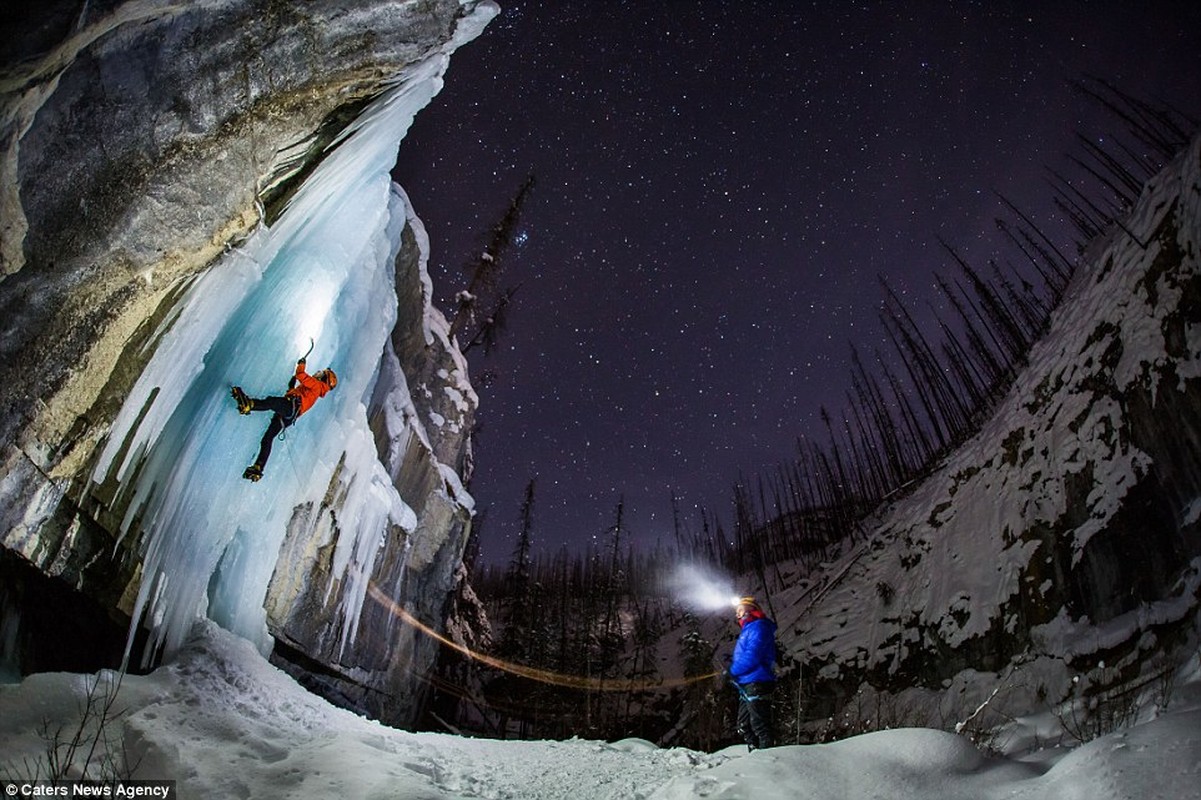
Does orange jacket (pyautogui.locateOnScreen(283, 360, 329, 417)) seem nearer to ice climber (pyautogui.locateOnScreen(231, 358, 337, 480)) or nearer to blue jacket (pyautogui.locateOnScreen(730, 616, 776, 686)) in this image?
ice climber (pyautogui.locateOnScreen(231, 358, 337, 480))

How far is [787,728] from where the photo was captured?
16.2 meters

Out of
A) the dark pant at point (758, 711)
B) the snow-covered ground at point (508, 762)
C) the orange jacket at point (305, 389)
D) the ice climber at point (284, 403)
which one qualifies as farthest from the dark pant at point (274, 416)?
the dark pant at point (758, 711)

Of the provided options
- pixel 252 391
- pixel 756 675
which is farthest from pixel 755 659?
pixel 252 391

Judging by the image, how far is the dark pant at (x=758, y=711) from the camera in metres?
4.89

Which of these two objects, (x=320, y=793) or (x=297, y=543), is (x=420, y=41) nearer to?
(x=320, y=793)

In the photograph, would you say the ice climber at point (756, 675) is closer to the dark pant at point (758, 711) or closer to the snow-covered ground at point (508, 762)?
the dark pant at point (758, 711)

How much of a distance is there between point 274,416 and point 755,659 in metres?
5.74

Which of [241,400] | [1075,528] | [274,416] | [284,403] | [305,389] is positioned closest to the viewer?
[241,400]

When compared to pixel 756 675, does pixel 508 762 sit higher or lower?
lower

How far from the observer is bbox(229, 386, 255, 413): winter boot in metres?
6.12

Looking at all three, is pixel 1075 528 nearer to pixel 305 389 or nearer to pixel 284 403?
pixel 305 389

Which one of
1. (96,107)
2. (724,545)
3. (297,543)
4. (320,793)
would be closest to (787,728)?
(297,543)

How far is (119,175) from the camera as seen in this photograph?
14.4 ft

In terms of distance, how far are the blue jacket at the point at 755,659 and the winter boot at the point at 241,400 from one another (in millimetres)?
5409
